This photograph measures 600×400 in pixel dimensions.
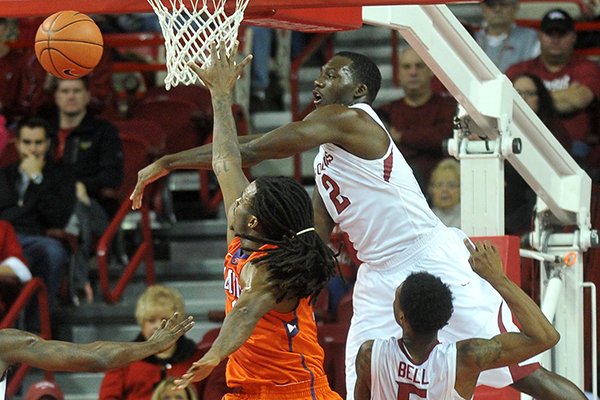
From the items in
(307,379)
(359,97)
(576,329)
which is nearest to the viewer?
(307,379)

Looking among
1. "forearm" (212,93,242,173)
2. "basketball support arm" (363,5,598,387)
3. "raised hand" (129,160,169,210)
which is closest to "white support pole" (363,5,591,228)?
"basketball support arm" (363,5,598,387)

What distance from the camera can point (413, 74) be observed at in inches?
374

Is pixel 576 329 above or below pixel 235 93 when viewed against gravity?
below

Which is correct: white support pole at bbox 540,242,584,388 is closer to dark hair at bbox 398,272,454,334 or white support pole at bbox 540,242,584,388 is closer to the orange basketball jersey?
dark hair at bbox 398,272,454,334

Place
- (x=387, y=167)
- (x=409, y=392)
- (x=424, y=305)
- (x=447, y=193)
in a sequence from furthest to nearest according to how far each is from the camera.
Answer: (x=447, y=193) < (x=387, y=167) < (x=409, y=392) < (x=424, y=305)

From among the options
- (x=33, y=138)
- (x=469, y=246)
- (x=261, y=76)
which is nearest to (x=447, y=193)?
(x=261, y=76)

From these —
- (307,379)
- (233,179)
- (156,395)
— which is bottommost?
(156,395)

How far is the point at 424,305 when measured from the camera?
208 inches

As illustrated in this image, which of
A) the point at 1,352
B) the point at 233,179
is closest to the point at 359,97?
the point at 233,179

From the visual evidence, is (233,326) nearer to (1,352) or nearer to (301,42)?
(1,352)

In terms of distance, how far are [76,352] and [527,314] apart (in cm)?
161

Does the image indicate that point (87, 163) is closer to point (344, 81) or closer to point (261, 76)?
point (261, 76)

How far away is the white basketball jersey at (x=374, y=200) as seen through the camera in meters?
5.95

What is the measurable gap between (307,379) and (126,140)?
5140mm
